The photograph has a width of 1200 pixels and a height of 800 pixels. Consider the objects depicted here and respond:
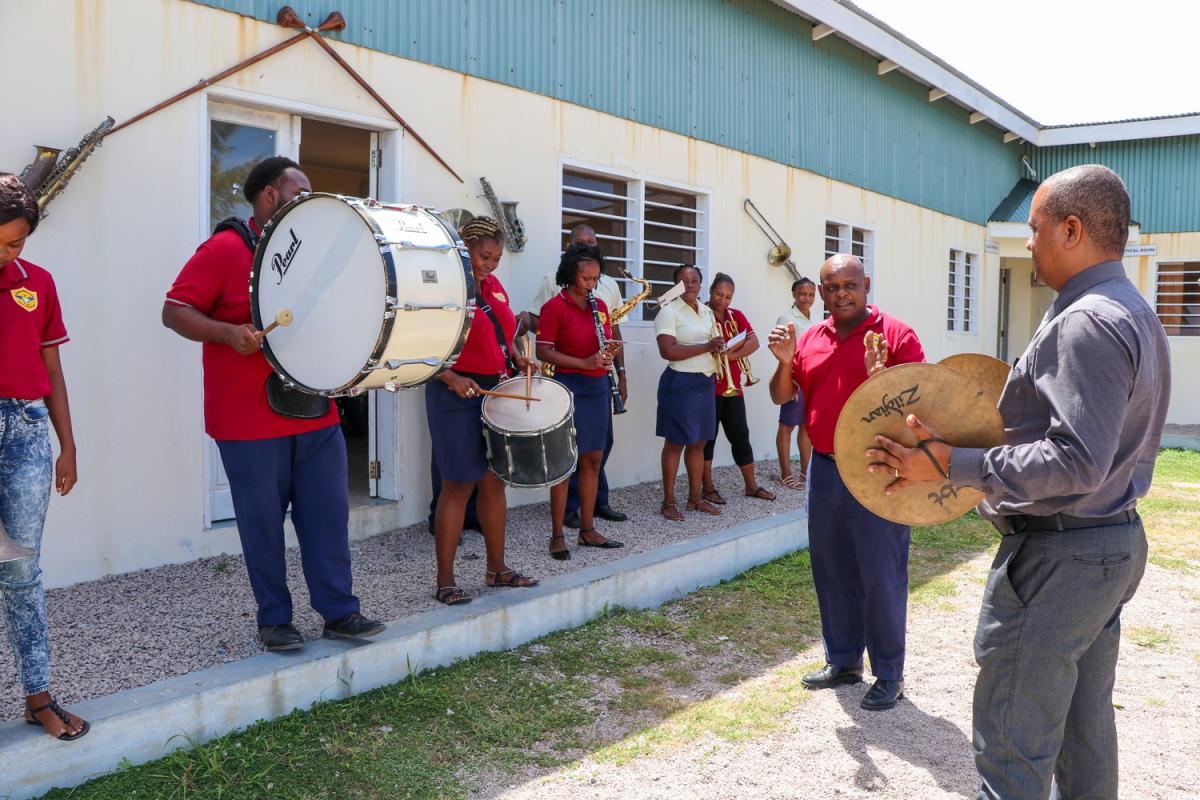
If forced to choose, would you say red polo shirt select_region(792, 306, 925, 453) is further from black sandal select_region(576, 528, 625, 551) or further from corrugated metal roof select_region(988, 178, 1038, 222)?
corrugated metal roof select_region(988, 178, 1038, 222)

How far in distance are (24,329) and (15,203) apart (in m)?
0.41

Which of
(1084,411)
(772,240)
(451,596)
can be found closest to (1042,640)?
(1084,411)

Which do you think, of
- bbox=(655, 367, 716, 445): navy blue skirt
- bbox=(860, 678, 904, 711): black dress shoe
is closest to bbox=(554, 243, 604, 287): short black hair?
bbox=(655, 367, 716, 445): navy blue skirt

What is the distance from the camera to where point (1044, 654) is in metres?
2.31

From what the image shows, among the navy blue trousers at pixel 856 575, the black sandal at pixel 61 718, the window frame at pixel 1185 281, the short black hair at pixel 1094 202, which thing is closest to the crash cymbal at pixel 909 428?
the short black hair at pixel 1094 202

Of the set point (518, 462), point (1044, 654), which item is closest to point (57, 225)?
point (518, 462)

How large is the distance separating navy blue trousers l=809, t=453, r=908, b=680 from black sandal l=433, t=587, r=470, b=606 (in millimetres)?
1659

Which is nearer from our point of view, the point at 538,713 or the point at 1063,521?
the point at 1063,521

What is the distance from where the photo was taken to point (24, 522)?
117 inches

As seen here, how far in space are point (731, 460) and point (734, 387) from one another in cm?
198

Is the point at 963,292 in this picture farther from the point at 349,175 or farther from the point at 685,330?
the point at 349,175

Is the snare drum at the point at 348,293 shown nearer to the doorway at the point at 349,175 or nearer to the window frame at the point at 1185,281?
the doorway at the point at 349,175

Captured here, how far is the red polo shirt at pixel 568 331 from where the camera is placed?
5.64 meters

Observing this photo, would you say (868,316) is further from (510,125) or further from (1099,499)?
(510,125)
